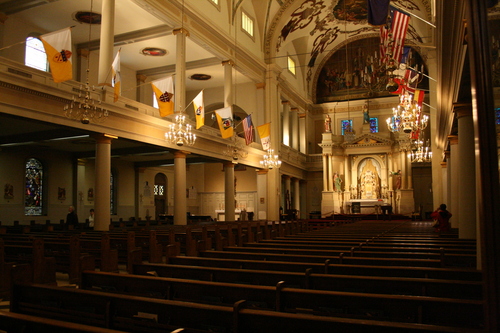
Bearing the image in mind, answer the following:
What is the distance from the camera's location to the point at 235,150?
19875mm

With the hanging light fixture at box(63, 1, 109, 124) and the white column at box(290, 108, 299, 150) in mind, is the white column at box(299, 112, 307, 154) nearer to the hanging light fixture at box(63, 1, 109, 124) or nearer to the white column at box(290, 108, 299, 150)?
the white column at box(290, 108, 299, 150)

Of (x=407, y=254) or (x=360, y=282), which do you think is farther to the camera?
(x=407, y=254)

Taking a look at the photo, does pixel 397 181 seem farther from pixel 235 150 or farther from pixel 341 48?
pixel 235 150

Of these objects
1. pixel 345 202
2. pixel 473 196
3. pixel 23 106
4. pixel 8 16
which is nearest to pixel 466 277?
pixel 473 196

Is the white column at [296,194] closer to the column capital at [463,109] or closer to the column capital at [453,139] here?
the column capital at [453,139]

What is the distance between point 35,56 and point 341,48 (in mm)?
23899

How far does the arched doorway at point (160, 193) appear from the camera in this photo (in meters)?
28.3

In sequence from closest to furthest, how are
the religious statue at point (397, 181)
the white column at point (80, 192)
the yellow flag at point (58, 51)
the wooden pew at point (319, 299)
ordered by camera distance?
the wooden pew at point (319, 299)
the yellow flag at point (58, 51)
the white column at point (80, 192)
the religious statue at point (397, 181)

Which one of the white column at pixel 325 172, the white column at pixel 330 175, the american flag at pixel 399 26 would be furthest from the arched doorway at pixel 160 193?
the american flag at pixel 399 26

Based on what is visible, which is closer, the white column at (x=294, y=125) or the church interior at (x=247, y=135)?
the church interior at (x=247, y=135)

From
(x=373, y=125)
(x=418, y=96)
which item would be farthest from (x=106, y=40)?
(x=373, y=125)

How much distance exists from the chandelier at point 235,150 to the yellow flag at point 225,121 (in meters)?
2.79

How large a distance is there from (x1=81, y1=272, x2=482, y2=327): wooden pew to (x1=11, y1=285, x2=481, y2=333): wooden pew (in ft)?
1.15

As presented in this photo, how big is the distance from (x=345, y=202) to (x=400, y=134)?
21.7 ft
